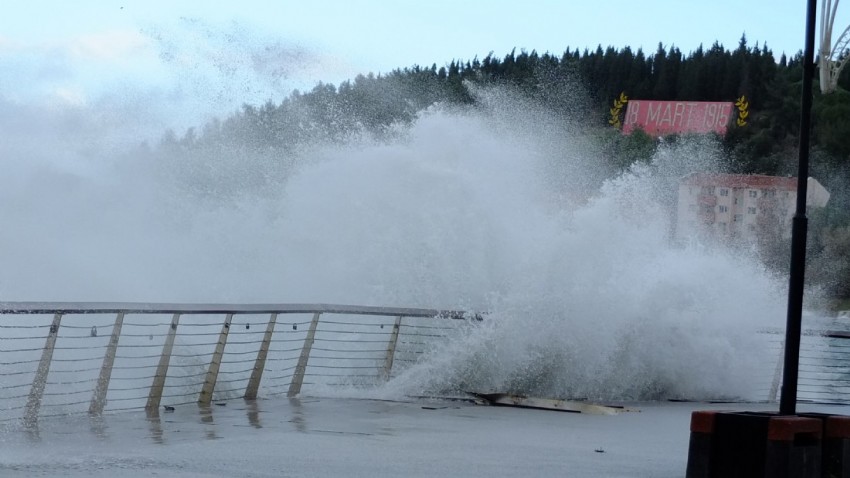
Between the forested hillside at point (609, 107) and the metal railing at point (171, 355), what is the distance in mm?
6817

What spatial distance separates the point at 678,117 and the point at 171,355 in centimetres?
16405

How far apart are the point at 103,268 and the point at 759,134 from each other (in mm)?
145398

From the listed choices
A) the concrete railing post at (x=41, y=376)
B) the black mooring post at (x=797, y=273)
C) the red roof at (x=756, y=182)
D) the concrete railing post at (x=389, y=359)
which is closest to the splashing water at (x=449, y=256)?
the concrete railing post at (x=389, y=359)

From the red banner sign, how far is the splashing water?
146 meters

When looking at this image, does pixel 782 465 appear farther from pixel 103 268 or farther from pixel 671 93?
pixel 671 93

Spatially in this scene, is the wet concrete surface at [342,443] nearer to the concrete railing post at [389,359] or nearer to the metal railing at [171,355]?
the metal railing at [171,355]

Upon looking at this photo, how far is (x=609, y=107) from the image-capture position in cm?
19750

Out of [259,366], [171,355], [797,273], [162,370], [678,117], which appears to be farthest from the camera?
[678,117]

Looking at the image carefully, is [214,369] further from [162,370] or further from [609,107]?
[609,107]

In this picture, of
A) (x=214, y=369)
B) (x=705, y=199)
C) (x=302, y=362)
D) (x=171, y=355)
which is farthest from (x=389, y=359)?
(x=705, y=199)

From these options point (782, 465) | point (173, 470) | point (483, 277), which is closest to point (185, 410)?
point (173, 470)

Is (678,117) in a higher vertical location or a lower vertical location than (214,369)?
higher

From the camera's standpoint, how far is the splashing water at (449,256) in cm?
1997

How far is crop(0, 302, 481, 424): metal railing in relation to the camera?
1327 cm
